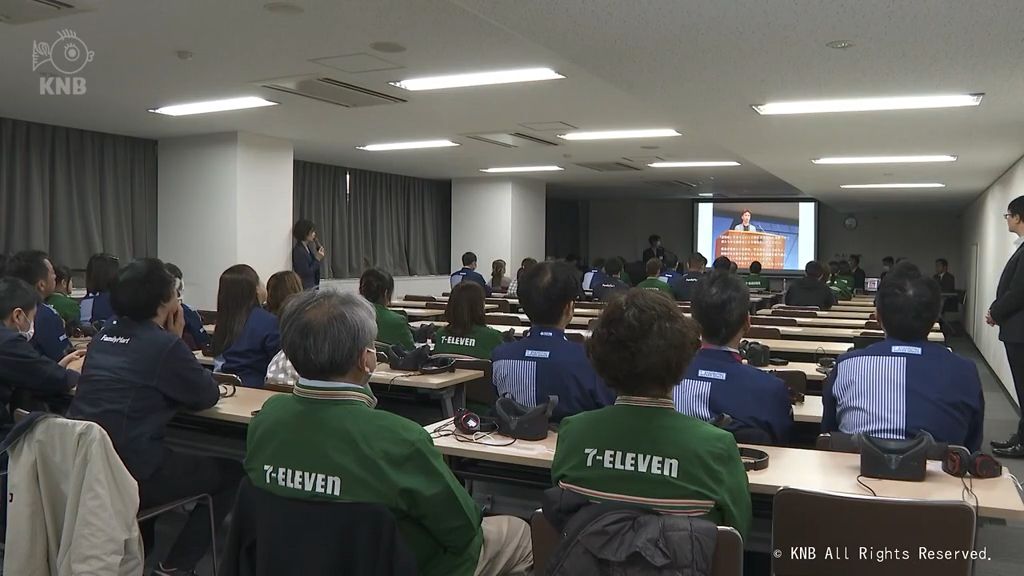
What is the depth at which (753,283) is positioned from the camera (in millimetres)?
13102

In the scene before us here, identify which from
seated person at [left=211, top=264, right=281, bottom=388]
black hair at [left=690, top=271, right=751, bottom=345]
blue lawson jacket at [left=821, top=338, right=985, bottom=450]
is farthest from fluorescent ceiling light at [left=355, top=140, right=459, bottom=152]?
blue lawson jacket at [left=821, top=338, right=985, bottom=450]

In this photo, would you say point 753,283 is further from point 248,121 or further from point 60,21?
point 60,21

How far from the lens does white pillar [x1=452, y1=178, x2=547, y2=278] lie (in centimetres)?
1300

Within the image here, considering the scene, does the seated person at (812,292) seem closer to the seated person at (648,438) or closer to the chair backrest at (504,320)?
the chair backrest at (504,320)

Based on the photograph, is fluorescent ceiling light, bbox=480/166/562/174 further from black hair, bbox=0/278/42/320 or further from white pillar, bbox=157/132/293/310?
black hair, bbox=0/278/42/320

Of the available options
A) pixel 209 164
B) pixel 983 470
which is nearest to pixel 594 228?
pixel 209 164

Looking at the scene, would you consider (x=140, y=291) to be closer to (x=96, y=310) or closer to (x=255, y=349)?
(x=255, y=349)

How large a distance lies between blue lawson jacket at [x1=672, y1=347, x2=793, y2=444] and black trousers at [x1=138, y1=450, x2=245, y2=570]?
1.65m

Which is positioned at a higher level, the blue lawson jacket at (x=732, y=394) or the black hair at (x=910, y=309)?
the black hair at (x=910, y=309)

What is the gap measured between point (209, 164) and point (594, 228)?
38.8ft

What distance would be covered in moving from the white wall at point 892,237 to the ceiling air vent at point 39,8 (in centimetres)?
1611

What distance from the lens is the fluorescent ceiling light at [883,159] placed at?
8.15 m

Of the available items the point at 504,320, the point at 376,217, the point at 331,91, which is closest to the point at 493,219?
the point at 376,217

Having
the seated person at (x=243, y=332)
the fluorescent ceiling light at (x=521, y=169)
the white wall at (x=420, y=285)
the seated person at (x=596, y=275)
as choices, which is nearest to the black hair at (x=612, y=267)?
the seated person at (x=596, y=275)
